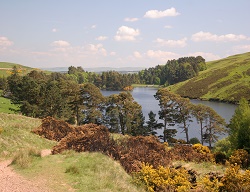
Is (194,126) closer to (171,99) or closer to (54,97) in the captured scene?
(171,99)

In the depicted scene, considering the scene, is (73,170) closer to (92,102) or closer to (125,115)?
(125,115)

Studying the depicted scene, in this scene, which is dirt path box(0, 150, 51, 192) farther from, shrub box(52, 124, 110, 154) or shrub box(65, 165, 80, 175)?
shrub box(52, 124, 110, 154)

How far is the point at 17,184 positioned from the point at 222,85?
140064 mm

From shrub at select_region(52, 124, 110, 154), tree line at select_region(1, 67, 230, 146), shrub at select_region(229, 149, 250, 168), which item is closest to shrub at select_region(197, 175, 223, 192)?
shrub at select_region(52, 124, 110, 154)

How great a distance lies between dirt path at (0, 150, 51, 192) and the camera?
1126cm

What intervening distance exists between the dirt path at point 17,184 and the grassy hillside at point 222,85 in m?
115

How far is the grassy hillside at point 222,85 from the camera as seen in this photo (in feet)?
402

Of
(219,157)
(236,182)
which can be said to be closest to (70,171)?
(236,182)

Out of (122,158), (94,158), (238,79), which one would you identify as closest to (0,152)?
(94,158)

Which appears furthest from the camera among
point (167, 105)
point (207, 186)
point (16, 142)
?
point (167, 105)

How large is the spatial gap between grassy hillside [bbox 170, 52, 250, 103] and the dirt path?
114658 millimetres

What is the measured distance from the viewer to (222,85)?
139 metres

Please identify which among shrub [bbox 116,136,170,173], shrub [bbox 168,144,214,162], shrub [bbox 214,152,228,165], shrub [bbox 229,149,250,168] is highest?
shrub [bbox 116,136,170,173]

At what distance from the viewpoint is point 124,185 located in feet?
43.6
